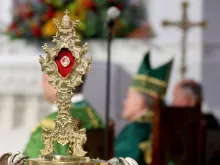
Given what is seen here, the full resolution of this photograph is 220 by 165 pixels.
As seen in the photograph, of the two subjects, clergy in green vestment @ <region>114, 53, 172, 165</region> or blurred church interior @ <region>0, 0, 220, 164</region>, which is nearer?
clergy in green vestment @ <region>114, 53, 172, 165</region>

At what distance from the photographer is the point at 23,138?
36.7 feet

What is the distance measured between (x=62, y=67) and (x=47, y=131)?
289mm

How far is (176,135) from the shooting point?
9.16 m

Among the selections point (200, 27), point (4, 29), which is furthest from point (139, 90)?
point (4, 29)

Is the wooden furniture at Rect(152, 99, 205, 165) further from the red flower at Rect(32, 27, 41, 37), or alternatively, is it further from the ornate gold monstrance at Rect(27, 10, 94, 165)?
the red flower at Rect(32, 27, 41, 37)

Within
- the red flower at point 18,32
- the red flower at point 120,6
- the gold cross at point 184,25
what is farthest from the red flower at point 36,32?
the gold cross at point 184,25

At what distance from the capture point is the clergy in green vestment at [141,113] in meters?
10.4

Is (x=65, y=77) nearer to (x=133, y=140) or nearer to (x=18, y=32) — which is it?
(x=133, y=140)

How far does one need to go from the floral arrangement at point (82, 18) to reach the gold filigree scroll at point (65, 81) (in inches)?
321

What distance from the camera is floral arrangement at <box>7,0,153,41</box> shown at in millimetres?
13602

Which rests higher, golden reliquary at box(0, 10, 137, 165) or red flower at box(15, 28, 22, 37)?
red flower at box(15, 28, 22, 37)

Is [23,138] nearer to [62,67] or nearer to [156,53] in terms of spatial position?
[156,53]

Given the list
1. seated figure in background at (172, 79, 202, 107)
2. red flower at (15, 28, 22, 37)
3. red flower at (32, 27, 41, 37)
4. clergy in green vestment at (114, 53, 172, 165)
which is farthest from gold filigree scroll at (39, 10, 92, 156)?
red flower at (15, 28, 22, 37)

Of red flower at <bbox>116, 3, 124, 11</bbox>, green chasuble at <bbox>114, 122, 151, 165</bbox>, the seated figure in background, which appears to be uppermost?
red flower at <bbox>116, 3, 124, 11</bbox>
